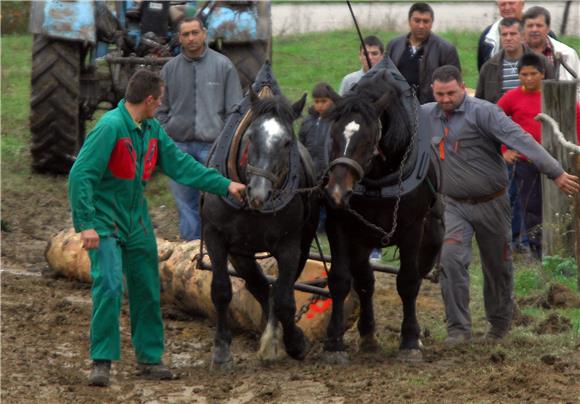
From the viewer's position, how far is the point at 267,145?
8344 mm

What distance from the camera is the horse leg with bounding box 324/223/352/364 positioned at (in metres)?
8.95

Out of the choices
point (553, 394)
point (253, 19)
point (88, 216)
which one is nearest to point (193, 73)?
point (253, 19)

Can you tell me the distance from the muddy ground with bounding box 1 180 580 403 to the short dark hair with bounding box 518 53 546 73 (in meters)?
2.06

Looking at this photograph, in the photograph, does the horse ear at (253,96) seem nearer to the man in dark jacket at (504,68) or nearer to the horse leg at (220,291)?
the horse leg at (220,291)

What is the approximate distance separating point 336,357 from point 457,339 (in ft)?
3.57

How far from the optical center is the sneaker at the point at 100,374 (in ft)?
27.1

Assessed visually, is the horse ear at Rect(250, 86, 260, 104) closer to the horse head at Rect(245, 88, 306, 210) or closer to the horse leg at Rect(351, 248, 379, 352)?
the horse head at Rect(245, 88, 306, 210)

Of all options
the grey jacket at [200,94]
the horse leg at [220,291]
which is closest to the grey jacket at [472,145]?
the horse leg at [220,291]

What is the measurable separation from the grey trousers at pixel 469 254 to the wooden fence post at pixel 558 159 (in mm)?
1222

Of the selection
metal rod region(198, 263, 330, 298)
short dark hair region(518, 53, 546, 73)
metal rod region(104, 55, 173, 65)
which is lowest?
metal rod region(198, 263, 330, 298)

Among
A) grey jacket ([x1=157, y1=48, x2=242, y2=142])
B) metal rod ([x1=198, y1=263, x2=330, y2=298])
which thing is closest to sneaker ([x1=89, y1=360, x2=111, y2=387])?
metal rod ([x1=198, y1=263, x2=330, y2=298])

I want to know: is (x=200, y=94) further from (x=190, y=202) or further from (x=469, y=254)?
(x=469, y=254)

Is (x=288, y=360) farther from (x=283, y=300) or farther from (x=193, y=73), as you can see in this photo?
(x=193, y=73)

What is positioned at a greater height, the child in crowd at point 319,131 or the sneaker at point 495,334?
the child in crowd at point 319,131
